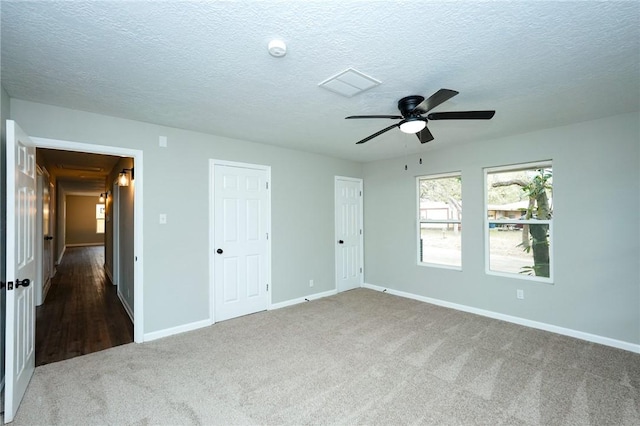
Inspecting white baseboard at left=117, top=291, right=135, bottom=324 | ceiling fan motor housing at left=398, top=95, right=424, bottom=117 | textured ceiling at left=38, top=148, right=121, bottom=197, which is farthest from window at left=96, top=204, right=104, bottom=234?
ceiling fan motor housing at left=398, top=95, right=424, bottom=117

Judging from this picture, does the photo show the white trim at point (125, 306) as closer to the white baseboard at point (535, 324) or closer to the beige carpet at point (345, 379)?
the beige carpet at point (345, 379)

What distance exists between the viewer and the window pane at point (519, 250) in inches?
147

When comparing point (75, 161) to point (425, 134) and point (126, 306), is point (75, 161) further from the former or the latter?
point (425, 134)

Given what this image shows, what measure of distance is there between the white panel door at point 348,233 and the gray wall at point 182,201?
0.77m

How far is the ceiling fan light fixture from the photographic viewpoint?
247cm

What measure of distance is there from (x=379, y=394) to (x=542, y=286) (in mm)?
2753

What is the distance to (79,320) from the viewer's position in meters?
4.00

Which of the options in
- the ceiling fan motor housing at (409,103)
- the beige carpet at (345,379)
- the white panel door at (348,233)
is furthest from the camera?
the white panel door at (348,233)

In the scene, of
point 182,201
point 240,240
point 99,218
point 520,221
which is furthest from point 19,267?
point 99,218

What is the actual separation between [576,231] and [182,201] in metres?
4.76

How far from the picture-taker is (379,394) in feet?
7.55

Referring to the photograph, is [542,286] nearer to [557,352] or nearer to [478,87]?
[557,352]

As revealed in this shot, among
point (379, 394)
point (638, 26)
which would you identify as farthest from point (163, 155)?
point (638, 26)

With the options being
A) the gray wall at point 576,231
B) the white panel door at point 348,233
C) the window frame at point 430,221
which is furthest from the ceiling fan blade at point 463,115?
the white panel door at point 348,233
